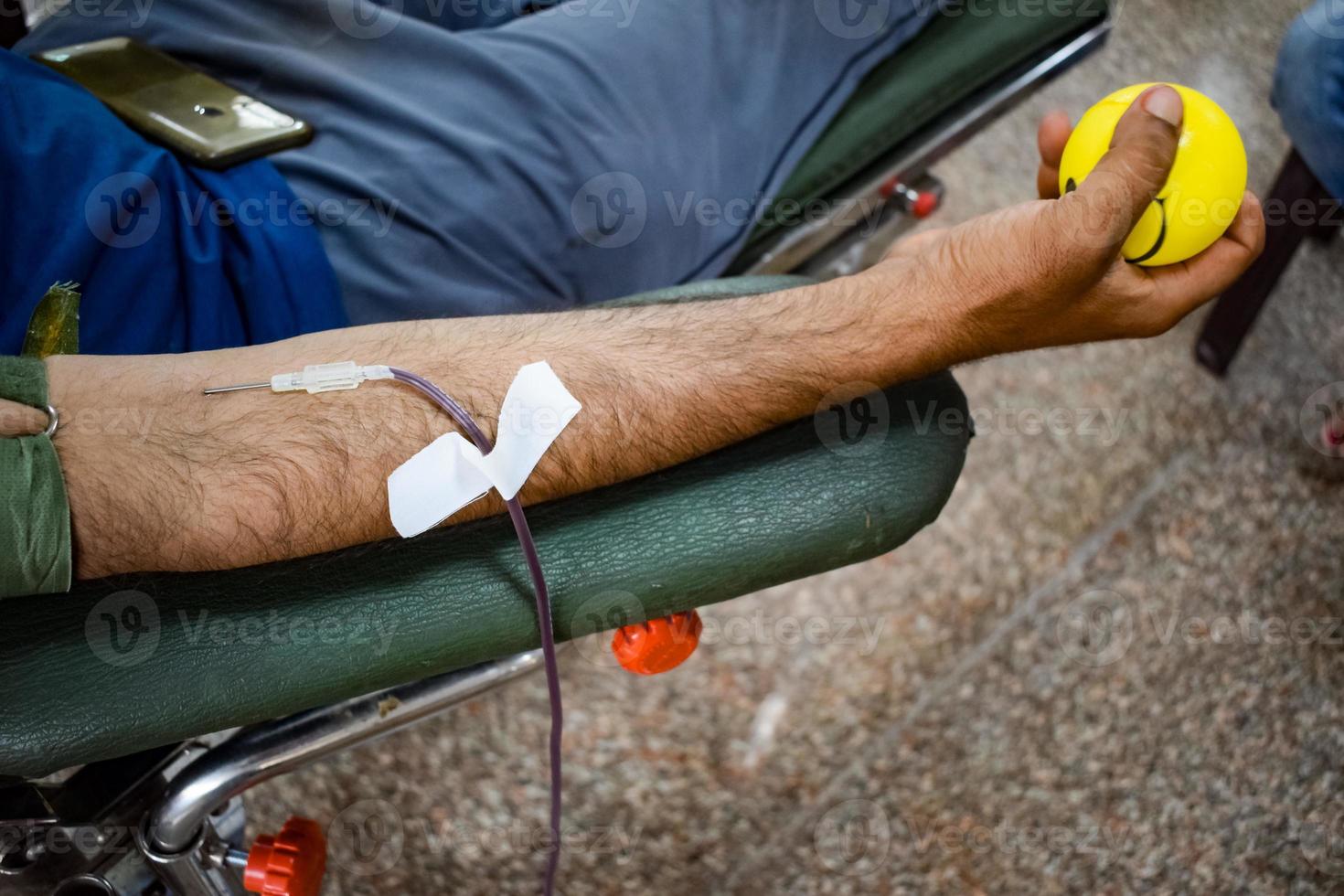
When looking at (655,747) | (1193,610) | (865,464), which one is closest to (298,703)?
(865,464)

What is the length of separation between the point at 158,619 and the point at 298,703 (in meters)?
0.10

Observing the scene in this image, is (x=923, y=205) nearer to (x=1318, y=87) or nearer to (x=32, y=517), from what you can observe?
(x=1318, y=87)

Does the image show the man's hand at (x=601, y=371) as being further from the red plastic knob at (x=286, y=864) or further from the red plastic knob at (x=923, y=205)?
the red plastic knob at (x=923, y=205)

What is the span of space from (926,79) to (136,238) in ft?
2.67

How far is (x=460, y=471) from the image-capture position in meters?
0.67

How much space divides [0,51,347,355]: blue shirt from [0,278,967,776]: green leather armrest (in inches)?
10.4

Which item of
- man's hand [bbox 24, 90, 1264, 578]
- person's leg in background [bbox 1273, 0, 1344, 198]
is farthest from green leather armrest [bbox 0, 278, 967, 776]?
person's leg in background [bbox 1273, 0, 1344, 198]

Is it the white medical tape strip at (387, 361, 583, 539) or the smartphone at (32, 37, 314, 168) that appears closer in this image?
the white medical tape strip at (387, 361, 583, 539)

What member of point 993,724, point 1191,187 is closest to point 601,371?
point 1191,187

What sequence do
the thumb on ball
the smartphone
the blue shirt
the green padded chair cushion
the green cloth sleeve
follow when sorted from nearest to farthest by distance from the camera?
1. the green cloth sleeve
2. the thumb on ball
3. the blue shirt
4. the smartphone
5. the green padded chair cushion

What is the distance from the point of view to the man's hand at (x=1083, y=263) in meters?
0.72

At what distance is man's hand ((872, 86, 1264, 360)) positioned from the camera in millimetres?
716

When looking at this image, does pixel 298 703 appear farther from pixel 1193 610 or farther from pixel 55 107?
pixel 1193 610

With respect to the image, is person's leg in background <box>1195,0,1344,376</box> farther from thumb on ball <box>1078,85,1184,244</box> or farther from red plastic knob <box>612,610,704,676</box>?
red plastic knob <box>612,610,704,676</box>
